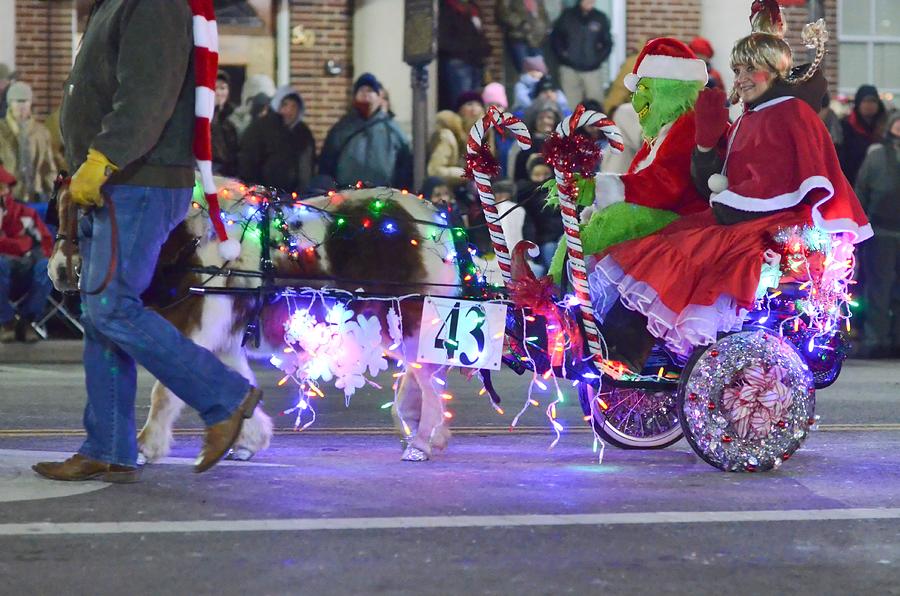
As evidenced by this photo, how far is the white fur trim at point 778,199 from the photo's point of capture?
7.49 m

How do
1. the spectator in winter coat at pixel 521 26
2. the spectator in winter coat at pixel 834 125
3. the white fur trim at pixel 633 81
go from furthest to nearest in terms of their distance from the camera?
the spectator in winter coat at pixel 521 26, the spectator in winter coat at pixel 834 125, the white fur trim at pixel 633 81

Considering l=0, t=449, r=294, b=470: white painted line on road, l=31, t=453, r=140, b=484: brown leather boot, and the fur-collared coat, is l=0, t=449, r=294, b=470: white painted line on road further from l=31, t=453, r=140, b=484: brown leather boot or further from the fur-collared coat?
the fur-collared coat

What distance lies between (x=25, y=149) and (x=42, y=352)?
7.45ft

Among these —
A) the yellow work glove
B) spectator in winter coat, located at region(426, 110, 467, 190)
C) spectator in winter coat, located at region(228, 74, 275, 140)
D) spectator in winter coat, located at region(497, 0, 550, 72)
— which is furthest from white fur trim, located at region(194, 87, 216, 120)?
spectator in winter coat, located at region(497, 0, 550, 72)

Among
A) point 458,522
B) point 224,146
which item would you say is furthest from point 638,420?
point 224,146

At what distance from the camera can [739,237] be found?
24.5ft

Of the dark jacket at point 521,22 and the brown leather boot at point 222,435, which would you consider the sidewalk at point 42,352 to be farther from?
the brown leather boot at point 222,435

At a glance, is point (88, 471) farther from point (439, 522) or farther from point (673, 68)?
point (673, 68)

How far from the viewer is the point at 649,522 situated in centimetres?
632

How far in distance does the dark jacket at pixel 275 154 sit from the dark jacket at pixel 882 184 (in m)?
4.93

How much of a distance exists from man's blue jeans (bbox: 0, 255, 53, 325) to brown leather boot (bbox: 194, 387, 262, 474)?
7742 mm

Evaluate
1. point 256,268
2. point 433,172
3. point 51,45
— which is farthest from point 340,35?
point 256,268

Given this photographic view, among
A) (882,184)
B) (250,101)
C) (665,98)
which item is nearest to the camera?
(665,98)

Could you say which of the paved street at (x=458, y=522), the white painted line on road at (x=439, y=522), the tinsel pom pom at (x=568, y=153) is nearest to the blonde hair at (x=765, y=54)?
the tinsel pom pom at (x=568, y=153)
